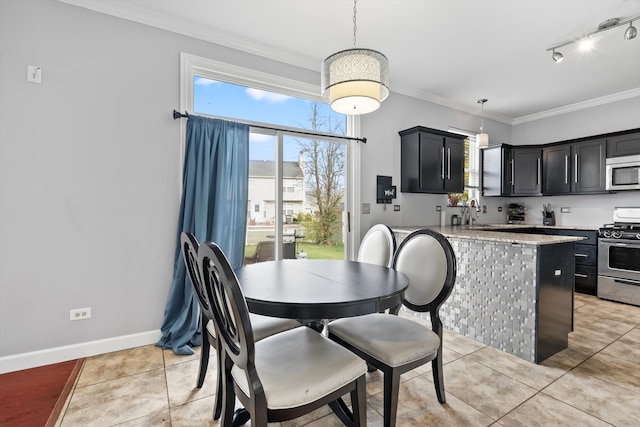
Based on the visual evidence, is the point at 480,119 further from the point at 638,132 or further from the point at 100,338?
the point at 100,338

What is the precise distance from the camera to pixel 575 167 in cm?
453

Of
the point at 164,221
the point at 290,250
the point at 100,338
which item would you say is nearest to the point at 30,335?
the point at 100,338

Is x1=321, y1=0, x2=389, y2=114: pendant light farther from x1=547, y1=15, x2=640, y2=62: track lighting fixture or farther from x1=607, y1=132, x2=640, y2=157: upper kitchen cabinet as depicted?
x1=607, y1=132, x2=640, y2=157: upper kitchen cabinet

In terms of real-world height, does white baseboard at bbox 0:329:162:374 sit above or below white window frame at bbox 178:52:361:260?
below

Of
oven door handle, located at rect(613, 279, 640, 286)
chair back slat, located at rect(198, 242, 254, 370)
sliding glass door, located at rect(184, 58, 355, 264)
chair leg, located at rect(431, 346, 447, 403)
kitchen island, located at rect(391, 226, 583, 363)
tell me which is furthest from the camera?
oven door handle, located at rect(613, 279, 640, 286)

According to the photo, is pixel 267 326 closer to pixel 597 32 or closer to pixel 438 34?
pixel 438 34

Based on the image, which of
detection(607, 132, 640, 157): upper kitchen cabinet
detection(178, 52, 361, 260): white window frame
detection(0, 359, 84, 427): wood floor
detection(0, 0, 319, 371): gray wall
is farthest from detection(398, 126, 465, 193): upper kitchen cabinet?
detection(0, 359, 84, 427): wood floor

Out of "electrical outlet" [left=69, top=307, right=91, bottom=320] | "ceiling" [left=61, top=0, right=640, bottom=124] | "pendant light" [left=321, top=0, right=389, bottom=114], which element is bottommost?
"electrical outlet" [left=69, top=307, right=91, bottom=320]

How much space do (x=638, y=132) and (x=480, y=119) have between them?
1933 mm

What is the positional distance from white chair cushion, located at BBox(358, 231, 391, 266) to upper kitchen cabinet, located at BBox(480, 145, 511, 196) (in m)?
3.50

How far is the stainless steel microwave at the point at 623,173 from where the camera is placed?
3910 mm

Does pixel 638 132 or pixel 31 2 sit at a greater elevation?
pixel 31 2

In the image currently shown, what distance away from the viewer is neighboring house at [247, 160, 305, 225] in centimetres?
317

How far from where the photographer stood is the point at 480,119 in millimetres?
5137
